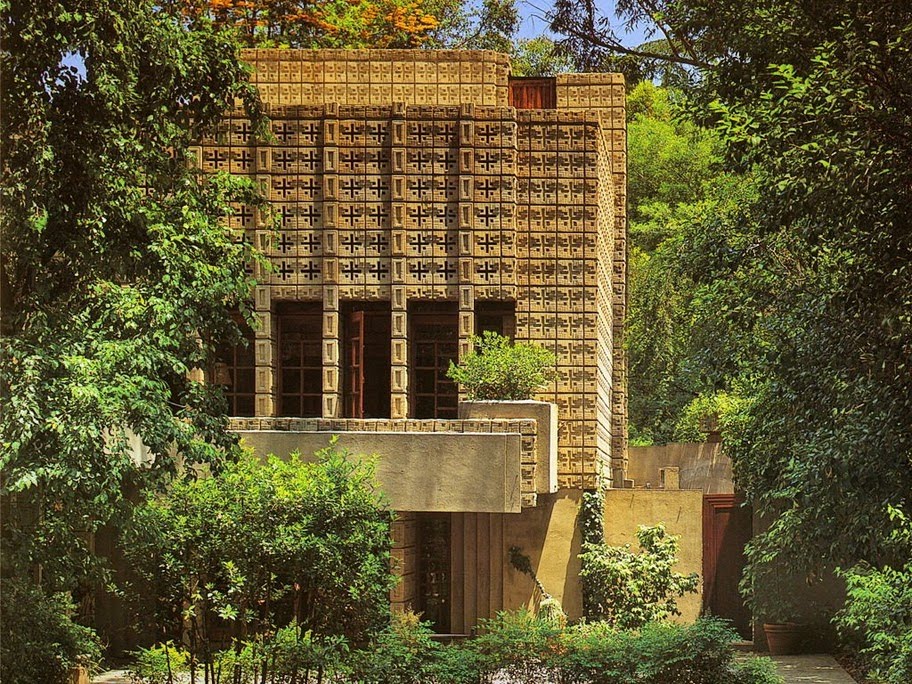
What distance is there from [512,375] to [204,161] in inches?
216

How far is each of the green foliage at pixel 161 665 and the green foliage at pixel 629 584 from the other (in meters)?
7.18

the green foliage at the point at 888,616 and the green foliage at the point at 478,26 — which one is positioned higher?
the green foliage at the point at 478,26

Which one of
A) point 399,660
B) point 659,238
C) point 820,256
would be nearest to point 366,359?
point 820,256

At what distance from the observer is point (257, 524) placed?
577 inches

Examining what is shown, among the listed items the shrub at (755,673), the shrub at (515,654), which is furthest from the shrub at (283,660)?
the shrub at (755,673)

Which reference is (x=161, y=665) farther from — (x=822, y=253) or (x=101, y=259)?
(x=822, y=253)

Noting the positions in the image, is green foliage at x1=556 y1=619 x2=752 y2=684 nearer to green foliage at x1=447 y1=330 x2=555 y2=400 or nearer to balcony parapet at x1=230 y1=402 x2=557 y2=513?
balcony parapet at x1=230 y1=402 x2=557 y2=513

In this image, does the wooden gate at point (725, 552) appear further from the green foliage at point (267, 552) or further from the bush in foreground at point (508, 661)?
the green foliage at point (267, 552)

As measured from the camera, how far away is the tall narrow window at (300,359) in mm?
20906

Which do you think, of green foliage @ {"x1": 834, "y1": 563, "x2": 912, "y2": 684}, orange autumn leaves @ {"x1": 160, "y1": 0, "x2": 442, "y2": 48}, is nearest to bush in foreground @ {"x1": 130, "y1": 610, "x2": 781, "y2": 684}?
green foliage @ {"x1": 834, "y1": 563, "x2": 912, "y2": 684}

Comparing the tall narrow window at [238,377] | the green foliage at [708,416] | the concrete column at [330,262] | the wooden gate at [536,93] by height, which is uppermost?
the wooden gate at [536,93]

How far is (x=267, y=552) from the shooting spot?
14.6 m

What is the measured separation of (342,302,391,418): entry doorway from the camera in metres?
20.4

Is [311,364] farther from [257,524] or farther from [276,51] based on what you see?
[257,524]
